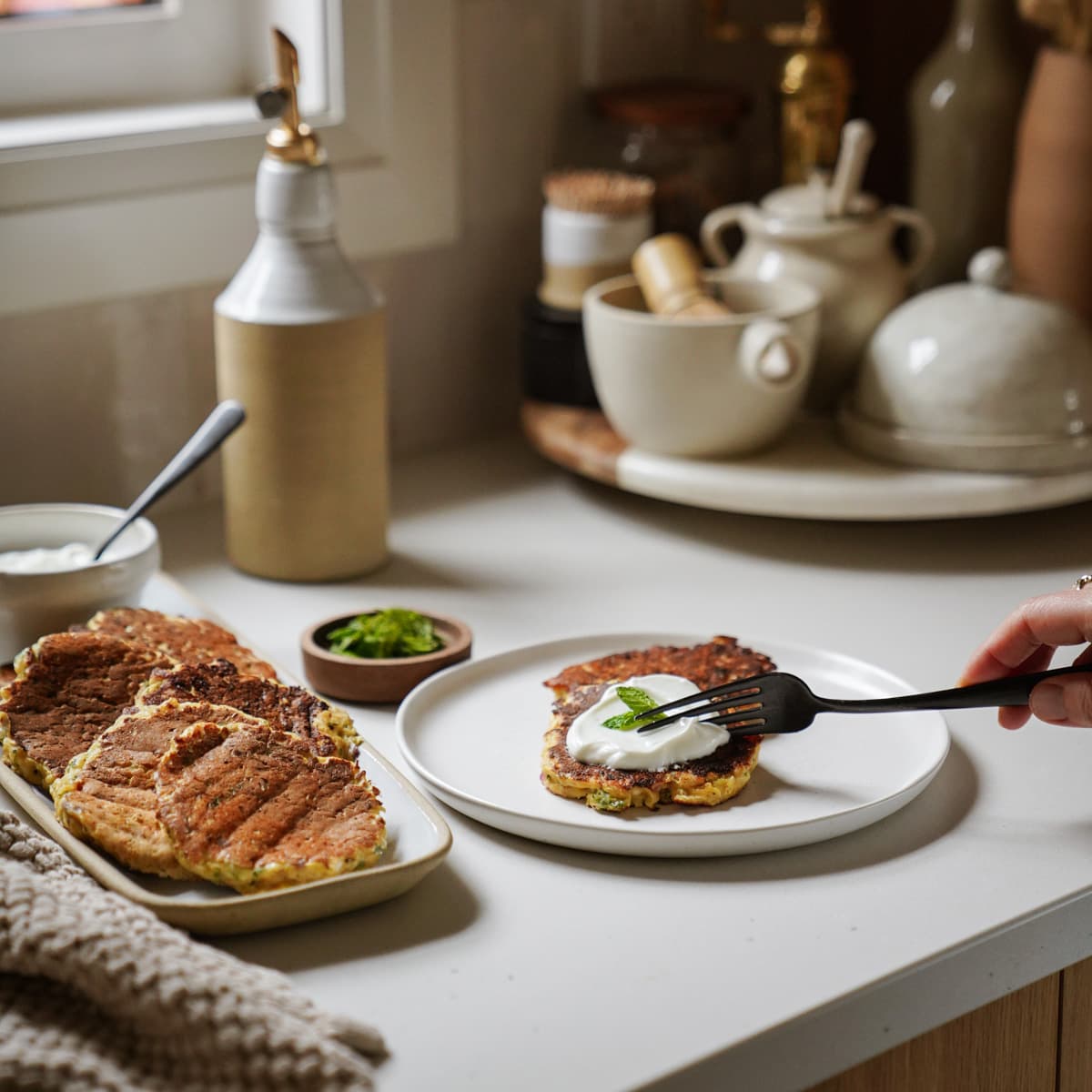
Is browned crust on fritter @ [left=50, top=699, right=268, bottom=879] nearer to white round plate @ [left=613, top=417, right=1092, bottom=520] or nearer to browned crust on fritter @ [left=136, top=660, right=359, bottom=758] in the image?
browned crust on fritter @ [left=136, top=660, right=359, bottom=758]

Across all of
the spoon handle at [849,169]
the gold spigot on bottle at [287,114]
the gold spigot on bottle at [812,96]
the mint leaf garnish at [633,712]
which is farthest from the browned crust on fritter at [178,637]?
the gold spigot on bottle at [812,96]

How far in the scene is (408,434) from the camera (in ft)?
5.05

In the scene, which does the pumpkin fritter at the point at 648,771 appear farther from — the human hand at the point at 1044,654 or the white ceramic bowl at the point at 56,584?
the white ceramic bowl at the point at 56,584

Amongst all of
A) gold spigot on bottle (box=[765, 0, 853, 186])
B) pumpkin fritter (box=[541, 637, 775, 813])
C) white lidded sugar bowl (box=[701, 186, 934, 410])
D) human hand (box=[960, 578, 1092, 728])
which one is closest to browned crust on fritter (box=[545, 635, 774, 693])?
pumpkin fritter (box=[541, 637, 775, 813])

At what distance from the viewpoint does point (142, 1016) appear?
634 millimetres

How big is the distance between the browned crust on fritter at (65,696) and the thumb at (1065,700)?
0.49m

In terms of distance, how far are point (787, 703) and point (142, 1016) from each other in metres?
0.39

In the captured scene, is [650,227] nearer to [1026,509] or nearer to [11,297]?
[1026,509]

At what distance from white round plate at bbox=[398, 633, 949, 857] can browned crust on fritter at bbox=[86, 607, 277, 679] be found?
111 millimetres

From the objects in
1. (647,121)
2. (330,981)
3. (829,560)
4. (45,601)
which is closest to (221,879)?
(330,981)

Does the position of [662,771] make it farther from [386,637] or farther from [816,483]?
[816,483]

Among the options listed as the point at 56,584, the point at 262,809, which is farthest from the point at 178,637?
the point at 262,809

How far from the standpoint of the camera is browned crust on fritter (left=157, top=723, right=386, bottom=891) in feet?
2.41

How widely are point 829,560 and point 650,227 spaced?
0.39 metres
